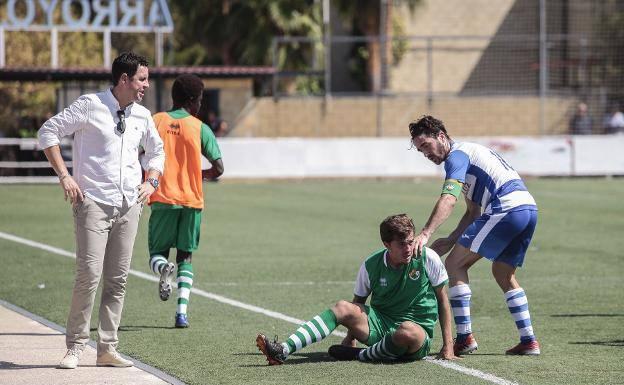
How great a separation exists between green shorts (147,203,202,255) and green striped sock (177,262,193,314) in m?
0.16

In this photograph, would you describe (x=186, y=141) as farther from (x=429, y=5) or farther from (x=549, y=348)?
(x=429, y=5)

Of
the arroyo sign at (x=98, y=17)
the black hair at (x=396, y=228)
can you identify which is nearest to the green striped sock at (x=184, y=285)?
the black hair at (x=396, y=228)

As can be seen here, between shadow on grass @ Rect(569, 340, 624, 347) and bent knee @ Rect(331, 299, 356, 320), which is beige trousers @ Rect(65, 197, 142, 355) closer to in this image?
bent knee @ Rect(331, 299, 356, 320)

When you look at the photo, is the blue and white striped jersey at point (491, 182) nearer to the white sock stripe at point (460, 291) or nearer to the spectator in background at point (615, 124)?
the white sock stripe at point (460, 291)

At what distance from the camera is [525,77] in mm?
44094

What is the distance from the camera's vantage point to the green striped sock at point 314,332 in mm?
8547

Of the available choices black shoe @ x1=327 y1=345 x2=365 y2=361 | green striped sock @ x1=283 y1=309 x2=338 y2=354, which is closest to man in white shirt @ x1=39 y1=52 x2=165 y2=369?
green striped sock @ x1=283 y1=309 x2=338 y2=354

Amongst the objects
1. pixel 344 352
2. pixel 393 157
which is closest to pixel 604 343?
pixel 344 352

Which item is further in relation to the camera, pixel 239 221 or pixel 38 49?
pixel 38 49

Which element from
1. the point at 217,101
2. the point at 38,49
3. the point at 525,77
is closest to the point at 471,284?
the point at 217,101

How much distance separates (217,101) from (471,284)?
85.7 feet

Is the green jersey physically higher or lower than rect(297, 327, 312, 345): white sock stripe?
higher

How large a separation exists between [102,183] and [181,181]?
2.30 meters

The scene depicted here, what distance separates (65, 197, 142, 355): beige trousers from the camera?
8.43 metres
